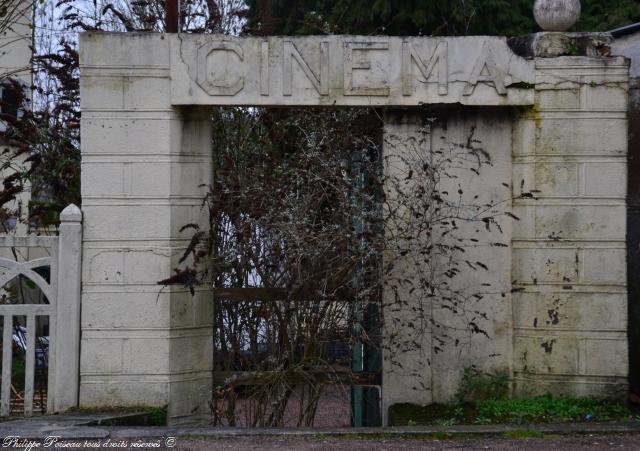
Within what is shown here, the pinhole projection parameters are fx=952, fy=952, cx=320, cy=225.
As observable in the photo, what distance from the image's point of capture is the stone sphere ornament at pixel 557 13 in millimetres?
7473

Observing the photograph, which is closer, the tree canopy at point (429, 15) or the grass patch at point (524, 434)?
the grass patch at point (524, 434)

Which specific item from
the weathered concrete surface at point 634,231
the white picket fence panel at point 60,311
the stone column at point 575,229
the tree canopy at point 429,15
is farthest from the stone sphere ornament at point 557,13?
the tree canopy at point 429,15

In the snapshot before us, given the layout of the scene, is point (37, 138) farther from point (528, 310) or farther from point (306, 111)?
point (528, 310)

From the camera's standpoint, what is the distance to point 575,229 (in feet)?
24.3

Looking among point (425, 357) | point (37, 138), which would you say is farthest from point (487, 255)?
point (37, 138)

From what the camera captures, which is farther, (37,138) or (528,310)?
(37,138)

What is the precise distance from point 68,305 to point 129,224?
78 cm

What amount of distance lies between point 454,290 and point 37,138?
4163mm

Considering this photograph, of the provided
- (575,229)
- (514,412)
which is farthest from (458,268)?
(514,412)

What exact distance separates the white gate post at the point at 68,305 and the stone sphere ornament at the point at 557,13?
156 inches

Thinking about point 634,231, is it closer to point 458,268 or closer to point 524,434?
point 458,268

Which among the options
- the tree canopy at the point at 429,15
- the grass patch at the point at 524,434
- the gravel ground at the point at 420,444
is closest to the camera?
the gravel ground at the point at 420,444

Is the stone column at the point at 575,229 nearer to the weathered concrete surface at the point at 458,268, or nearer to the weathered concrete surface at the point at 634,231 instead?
the weathered concrete surface at the point at 458,268

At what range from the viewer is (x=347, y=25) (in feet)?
58.6
